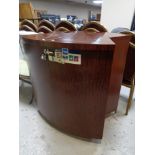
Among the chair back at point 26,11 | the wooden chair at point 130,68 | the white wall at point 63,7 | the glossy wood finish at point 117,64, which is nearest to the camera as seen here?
the glossy wood finish at point 117,64

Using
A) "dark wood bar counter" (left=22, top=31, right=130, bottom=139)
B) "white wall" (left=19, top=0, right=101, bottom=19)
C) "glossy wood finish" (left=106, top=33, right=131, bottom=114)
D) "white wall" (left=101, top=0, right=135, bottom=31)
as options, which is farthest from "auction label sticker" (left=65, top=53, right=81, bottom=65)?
"white wall" (left=19, top=0, right=101, bottom=19)

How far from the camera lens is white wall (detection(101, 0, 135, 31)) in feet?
12.9

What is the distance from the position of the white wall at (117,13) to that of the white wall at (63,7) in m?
6.12

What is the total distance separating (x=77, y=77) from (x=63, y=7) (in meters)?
10.7

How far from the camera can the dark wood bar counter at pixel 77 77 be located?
113 centimetres

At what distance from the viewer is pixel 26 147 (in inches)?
57.1

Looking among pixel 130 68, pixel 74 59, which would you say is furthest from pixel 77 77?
pixel 130 68

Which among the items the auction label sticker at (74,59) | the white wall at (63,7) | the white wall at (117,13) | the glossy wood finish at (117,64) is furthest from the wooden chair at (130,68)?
the white wall at (63,7)

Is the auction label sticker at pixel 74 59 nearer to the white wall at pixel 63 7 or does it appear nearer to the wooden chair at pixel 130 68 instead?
the wooden chair at pixel 130 68

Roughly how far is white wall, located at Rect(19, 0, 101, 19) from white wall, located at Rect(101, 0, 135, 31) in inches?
241

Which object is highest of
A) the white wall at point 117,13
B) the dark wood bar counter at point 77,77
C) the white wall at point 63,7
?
the white wall at point 63,7

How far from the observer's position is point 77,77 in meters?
1.24
